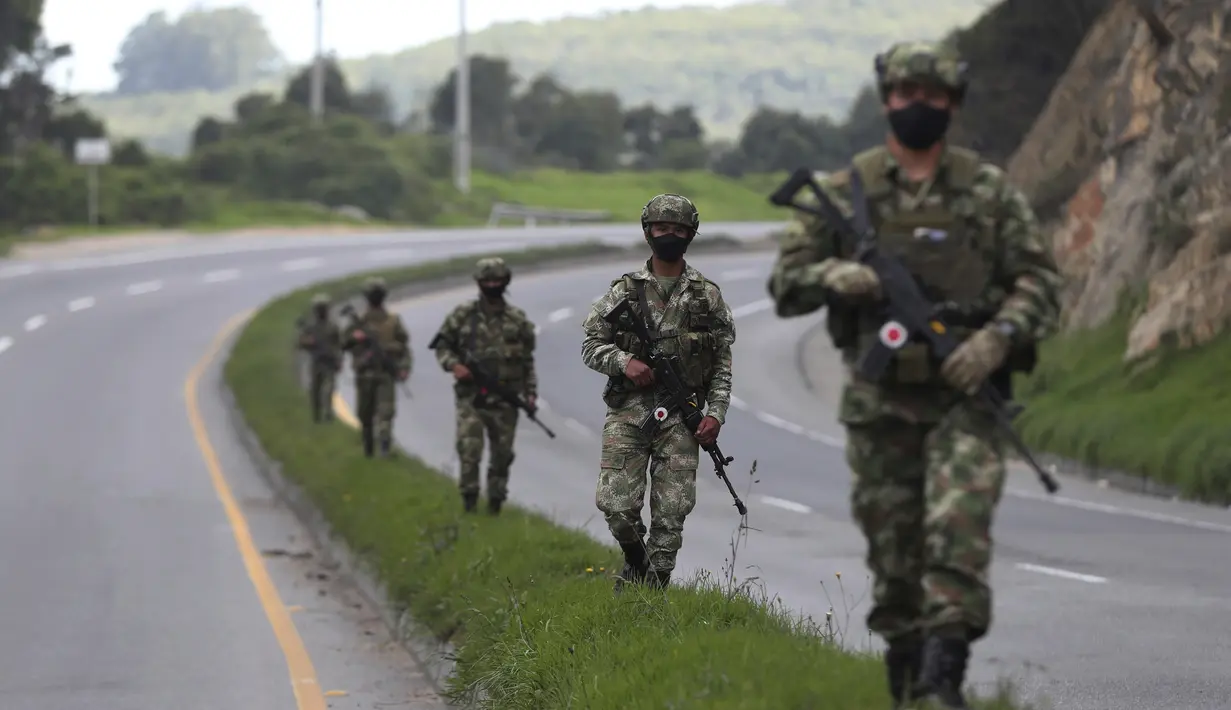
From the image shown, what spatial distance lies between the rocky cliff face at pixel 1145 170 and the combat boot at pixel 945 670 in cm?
1964

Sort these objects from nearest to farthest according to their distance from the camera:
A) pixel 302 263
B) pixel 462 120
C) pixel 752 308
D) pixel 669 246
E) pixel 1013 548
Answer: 1. pixel 669 246
2. pixel 1013 548
3. pixel 752 308
4. pixel 302 263
5. pixel 462 120

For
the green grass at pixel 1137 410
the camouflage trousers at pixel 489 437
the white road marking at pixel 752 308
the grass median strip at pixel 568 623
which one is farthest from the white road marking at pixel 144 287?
the camouflage trousers at pixel 489 437

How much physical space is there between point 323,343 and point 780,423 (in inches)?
363

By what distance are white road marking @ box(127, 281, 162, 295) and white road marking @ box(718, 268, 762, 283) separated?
1651 centimetres

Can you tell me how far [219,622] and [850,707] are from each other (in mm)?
7486

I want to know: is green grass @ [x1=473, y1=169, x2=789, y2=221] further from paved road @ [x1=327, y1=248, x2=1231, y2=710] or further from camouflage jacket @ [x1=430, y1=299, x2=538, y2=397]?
camouflage jacket @ [x1=430, y1=299, x2=538, y2=397]

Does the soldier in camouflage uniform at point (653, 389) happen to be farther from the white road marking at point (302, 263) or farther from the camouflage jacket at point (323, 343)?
the white road marking at point (302, 263)

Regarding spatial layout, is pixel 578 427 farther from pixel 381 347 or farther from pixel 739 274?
pixel 739 274

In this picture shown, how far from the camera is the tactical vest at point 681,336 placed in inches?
367

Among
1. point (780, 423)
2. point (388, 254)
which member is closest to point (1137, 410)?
point (780, 423)

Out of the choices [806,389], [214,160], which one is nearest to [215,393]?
[806,389]

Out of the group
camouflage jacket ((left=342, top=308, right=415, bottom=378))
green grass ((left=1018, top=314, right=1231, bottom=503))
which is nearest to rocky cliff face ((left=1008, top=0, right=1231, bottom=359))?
green grass ((left=1018, top=314, right=1231, bottom=503))

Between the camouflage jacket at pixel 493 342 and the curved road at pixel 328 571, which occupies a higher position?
the camouflage jacket at pixel 493 342

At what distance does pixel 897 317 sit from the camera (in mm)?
5863
